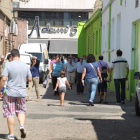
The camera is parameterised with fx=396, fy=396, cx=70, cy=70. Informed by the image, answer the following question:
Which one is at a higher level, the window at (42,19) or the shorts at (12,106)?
the window at (42,19)

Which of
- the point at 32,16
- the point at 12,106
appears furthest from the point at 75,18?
the point at 12,106

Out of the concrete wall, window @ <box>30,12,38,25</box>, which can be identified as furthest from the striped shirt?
window @ <box>30,12,38,25</box>

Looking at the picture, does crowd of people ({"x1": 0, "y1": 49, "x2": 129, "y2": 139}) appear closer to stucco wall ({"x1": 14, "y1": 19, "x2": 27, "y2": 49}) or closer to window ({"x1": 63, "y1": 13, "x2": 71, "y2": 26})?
stucco wall ({"x1": 14, "y1": 19, "x2": 27, "y2": 49})

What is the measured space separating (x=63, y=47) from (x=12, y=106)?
39.2m

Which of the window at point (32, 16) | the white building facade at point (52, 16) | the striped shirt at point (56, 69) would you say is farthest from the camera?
the window at point (32, 16)

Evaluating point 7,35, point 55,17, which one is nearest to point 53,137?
point 7,35

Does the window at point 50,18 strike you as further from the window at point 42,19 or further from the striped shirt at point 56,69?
the striped shirt at point 56,69

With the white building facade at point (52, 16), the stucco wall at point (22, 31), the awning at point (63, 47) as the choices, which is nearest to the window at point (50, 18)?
the white building facade at point (52, 16)

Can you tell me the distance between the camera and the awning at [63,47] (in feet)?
149

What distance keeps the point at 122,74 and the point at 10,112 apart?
6565 mm

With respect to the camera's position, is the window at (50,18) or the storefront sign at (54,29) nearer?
the storefront sign at (54,29)

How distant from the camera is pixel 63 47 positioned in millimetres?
46125

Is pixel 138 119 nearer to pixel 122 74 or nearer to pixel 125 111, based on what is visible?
→ pixel 125 111

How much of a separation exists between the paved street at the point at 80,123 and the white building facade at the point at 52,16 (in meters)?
37.1
